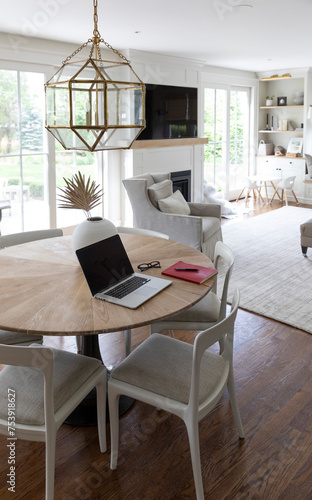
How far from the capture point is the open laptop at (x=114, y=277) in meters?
1.92

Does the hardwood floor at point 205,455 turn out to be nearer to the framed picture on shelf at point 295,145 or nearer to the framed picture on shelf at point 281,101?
the framed picture on shelf at point 295,145

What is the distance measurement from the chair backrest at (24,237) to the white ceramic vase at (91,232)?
2.50ft

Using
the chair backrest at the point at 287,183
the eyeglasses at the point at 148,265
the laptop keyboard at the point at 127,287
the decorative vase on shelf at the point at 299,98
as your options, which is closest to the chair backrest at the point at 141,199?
the eyeglasses at the point at 148,265

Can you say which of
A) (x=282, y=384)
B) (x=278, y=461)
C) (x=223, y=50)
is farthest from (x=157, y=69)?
(x=278, y=461)

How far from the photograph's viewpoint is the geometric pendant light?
1793 millimetres

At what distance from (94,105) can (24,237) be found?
A: 4.56ft

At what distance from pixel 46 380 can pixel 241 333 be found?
199 cm

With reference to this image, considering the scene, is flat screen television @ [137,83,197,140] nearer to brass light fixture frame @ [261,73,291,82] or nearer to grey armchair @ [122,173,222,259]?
grey armchair @ [122,173,222,259]

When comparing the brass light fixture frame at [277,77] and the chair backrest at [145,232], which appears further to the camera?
the brass light fixture frame at [277,77]

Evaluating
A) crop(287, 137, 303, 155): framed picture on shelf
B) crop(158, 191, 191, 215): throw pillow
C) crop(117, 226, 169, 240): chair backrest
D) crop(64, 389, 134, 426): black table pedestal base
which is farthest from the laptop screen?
crop(287, 137, 303, 155): framed picture on shelf

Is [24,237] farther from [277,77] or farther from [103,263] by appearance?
[277,77]

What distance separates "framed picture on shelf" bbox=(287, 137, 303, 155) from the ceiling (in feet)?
8.41

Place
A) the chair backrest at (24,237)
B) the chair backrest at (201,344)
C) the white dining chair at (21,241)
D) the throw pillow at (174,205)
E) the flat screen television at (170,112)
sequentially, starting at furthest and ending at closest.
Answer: the flat screen television at (170,112) < the throw pillow at (174,205) < the chair backrest at (24,237) < the white dining chair at (21,241) < the chair backrest at (201,344)

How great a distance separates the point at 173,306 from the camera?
182 centimetres
